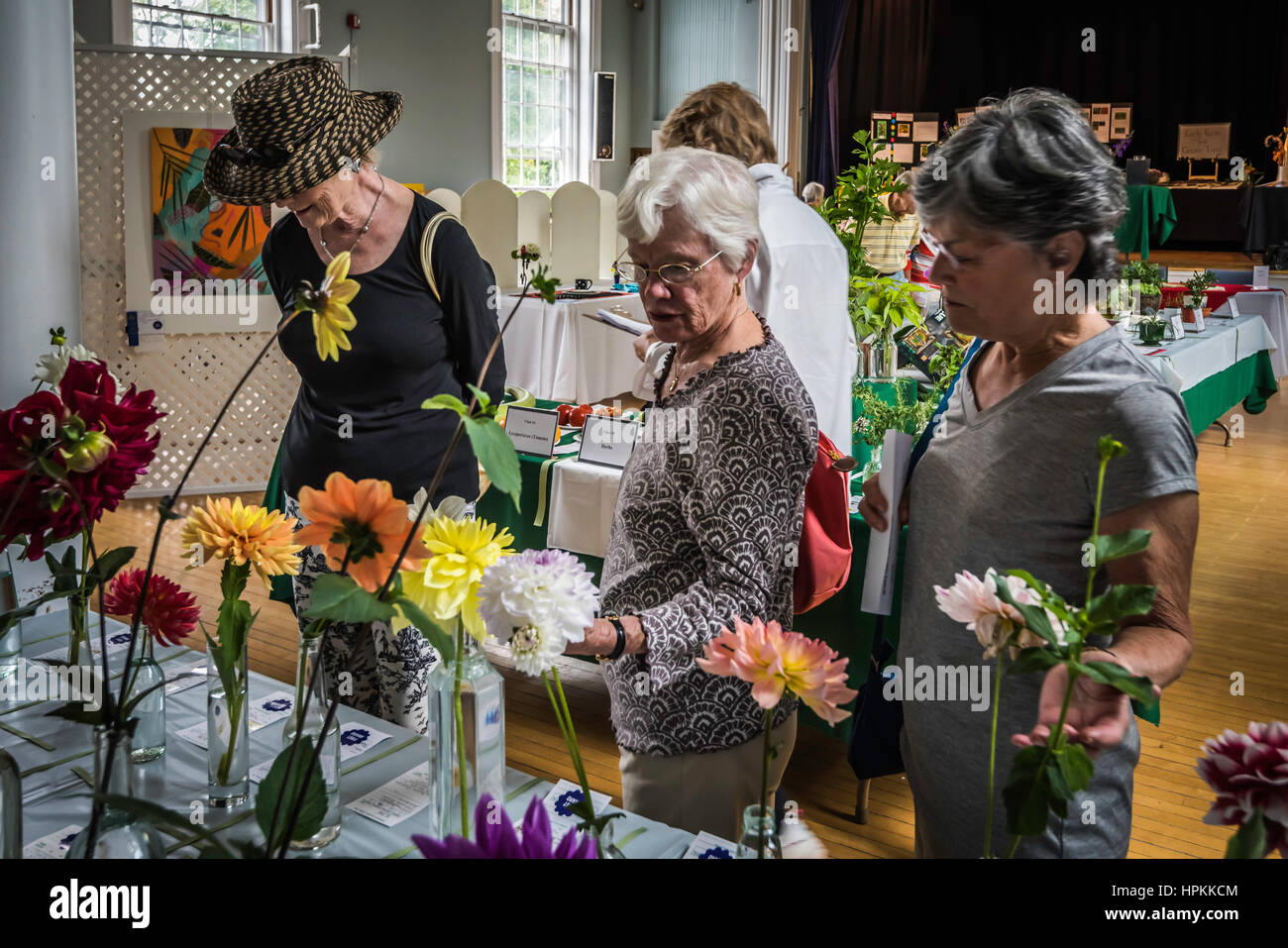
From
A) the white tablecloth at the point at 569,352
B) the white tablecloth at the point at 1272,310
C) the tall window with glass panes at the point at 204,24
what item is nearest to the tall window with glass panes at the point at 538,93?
the tall window with glass panes at the point at 204,24

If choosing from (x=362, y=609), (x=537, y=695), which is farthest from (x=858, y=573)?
(x=362, y=609)

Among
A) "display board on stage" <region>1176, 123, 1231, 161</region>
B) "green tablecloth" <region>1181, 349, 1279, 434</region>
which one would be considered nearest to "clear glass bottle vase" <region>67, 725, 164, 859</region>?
"green tablecloth" <region>1181, 349, 1279, 434</region>

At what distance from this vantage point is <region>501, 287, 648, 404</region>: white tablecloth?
713 centimetres

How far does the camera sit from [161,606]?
1195 mm

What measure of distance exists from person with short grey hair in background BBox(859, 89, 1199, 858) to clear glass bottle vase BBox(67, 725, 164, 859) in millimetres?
736

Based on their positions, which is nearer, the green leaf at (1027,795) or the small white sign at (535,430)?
the green leaf at (1027,795)

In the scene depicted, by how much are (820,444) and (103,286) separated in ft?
15.6

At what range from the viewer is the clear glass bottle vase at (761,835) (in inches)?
30.9

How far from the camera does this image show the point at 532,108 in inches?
438

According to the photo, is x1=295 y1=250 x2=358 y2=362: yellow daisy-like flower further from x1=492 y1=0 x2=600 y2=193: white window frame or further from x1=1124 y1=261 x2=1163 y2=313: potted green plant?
x1=492 y1=0 x2=600 y2=193: white window frame

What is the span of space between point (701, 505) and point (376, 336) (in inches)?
31.5

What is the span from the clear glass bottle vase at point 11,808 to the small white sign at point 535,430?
2130mm

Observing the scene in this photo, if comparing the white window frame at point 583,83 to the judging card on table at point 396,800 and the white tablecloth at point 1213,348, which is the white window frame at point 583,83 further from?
the judging card on table at point 396,800
